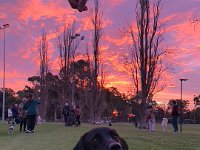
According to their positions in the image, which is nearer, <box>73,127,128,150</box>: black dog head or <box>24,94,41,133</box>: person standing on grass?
<box>73,127,128,150</box>: black dog head

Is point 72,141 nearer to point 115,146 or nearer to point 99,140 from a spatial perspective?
point 99,140

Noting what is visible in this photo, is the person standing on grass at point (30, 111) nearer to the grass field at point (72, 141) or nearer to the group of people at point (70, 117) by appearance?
the grass field at point (72, 141)

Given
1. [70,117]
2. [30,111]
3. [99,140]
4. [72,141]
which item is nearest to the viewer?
[99,140]

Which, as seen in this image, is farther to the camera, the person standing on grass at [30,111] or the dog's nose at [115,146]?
the person standing on grass at [30,111]

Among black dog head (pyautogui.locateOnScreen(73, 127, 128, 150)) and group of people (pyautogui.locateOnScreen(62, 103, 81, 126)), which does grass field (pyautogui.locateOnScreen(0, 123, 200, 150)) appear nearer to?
black dog head (pyautogui.locateOnScreen(73, 127, 128, 150))

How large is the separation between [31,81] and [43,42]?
3916cm

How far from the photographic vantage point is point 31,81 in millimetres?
110375

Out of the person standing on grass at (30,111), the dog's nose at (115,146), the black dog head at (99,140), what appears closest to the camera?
the dog's nose at (115,146)

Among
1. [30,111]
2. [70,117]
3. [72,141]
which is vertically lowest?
[72,141]

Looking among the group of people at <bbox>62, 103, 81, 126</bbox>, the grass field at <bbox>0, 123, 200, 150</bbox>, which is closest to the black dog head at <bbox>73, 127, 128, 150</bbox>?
the grass field at <bbox>0, 123, 200, 150</bbox>

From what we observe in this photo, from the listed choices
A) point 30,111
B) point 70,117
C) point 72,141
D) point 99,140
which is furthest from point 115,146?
point 70,117

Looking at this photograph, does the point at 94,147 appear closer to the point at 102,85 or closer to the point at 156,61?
the point at 156,61

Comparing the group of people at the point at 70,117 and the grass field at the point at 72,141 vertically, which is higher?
the group of people at the point at 70,117

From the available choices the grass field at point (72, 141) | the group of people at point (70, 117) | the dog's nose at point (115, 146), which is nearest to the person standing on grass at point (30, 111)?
the grass field at point (72, 141)
